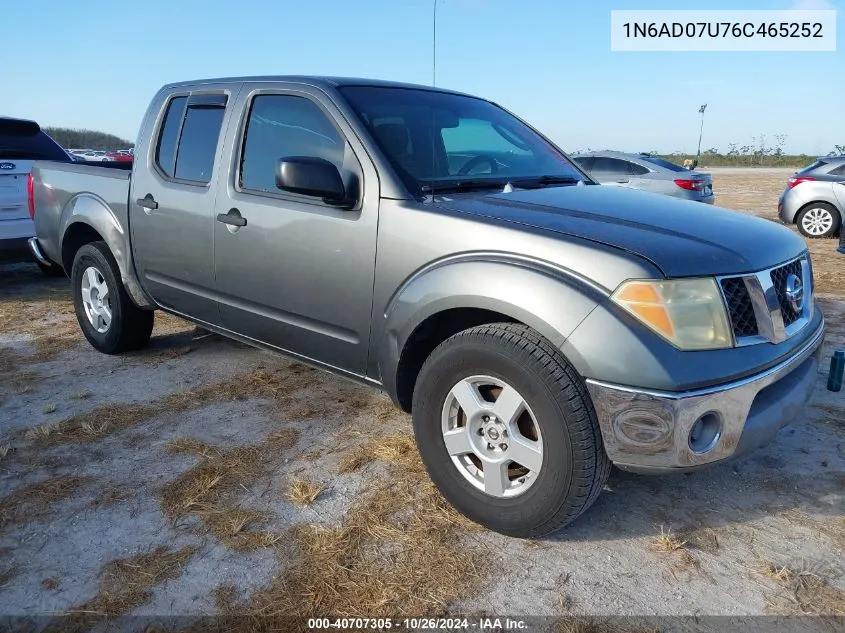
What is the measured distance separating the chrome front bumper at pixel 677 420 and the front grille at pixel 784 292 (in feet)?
0.88

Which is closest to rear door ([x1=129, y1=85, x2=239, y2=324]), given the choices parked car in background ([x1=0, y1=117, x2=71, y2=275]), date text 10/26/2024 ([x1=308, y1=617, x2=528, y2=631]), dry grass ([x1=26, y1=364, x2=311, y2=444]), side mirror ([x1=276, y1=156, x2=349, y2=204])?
dry grass ([x1=26, y1=364, x2=311, y2=444])

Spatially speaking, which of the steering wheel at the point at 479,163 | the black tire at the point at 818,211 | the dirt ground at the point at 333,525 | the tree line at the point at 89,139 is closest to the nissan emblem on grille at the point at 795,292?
the dirt ground at the point at 333,525

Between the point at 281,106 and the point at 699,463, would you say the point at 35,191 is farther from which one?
the point at 699,463

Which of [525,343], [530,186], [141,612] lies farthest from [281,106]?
[141,612]

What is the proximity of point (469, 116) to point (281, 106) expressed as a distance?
1017 mm

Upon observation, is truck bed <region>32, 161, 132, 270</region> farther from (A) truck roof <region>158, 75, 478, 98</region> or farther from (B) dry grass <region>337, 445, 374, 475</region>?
(B) dry grass <region>337, 445, 374, 475</region>

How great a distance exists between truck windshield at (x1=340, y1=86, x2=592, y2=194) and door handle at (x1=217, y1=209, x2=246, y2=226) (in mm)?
812

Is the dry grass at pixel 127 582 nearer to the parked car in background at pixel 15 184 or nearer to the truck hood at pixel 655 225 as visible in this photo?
the truck hood at pixel 655 225

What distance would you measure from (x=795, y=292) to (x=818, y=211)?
10.5 meters

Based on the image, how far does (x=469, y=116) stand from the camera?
358 cm

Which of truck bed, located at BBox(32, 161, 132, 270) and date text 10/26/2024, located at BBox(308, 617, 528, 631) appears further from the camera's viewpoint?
truck bed, located at BBox(32, 161, 132, 270)

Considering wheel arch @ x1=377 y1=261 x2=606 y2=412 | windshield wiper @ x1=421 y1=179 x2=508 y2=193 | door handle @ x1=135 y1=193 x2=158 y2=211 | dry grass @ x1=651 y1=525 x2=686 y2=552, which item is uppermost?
windshield wiper @ x1=421 y1=179 x2=508 y2=193

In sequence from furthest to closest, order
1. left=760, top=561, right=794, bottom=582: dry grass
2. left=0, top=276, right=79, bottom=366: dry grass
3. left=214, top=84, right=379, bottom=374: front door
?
left=0, top=276, right=79, bottom=366: dry grass < left=214, top=84, right=379, bottom=374: front door < left=760, top=561, right=794, bottom=582: dry grass

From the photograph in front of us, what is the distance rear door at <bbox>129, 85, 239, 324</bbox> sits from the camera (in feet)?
11.7
